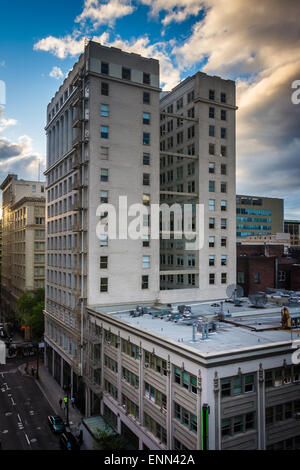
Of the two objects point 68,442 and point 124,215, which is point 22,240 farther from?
point 68,442

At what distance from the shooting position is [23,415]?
41.2 meters

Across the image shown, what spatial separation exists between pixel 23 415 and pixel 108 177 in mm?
29938

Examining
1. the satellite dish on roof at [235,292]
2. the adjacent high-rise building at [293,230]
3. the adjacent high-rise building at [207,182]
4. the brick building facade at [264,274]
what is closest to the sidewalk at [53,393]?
the adjacent high-rise building at [207,182]

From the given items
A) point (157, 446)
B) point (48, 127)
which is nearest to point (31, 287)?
point (48, 127)

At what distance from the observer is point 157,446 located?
25641 mm

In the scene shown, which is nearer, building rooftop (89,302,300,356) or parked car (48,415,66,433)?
building rooftop (89,302,300,356)

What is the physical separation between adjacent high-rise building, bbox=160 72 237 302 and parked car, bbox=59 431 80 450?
69.3 ft

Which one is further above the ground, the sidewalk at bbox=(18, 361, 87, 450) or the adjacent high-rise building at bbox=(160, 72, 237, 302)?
the adjacent high-rise building at bbox=(160, 72, 237, 302)

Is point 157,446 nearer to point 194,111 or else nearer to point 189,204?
point 189,204

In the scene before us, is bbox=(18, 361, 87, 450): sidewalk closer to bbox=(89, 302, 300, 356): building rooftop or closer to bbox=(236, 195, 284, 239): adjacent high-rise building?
bbox=(89, 302, 300, 356): building rooftop

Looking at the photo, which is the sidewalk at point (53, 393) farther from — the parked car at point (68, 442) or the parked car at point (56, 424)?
the parked car at point (56, 424)

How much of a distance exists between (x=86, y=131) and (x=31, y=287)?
50213 mm

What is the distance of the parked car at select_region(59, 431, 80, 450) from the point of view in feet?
109

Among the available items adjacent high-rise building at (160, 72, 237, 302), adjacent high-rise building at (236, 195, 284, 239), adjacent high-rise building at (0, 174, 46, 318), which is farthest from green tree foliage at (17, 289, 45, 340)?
adjacent high-rise building at (236, 195, 284, 239)
